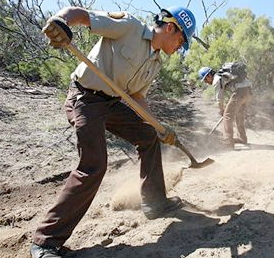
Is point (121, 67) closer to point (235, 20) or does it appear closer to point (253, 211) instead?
point (253, 211)

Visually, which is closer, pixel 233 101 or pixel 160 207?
pixel 160 207

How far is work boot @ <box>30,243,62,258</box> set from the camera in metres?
2.84

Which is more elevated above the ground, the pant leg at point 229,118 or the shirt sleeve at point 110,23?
the shirt sleeve at point 110,23

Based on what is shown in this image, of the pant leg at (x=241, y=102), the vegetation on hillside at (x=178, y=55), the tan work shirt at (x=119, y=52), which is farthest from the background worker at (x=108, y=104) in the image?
the pant leg at (x=241, y=102)

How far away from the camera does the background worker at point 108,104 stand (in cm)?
290

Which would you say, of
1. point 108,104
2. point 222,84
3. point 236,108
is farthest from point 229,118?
point 108,104

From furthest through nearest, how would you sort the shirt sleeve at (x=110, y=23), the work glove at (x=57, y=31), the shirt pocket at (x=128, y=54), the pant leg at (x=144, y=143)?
the pant leg at (x=144, y=143)
the shirt pocket at (x=128, y=54)
the shirt sleeve at (x=110, y=23)
the work glove at (x=57, y=31)

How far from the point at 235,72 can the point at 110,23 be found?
14.6 feet

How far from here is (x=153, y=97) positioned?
25.4 feet

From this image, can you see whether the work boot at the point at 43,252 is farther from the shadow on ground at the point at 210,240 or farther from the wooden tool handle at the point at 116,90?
the wooden tool handle at the point at 116,90

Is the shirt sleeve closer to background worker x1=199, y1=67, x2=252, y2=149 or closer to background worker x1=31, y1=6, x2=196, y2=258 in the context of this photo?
background worker x1=31, y1=6, x2=196, y2=258

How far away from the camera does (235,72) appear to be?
7.02 metres

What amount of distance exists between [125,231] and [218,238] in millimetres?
755

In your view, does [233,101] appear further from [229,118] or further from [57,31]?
[57,31]
